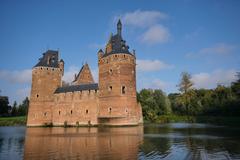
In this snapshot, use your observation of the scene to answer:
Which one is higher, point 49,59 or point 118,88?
point 49,59

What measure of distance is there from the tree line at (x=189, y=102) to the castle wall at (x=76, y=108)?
42.4 feet

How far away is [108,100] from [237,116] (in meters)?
22.8

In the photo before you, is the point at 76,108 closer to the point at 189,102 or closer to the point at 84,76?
the point at 84,76

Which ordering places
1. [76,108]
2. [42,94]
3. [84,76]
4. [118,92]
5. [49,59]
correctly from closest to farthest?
[118,92] → [76,108] → [42,94] → [49,59] → [84,76]

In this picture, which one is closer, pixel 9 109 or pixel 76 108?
pixel 76 108

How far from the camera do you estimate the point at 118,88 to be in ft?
103

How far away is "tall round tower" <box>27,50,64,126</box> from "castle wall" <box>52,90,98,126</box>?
3.56 feet

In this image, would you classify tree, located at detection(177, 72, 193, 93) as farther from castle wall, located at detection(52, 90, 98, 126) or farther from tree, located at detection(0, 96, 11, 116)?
tree, located at detection(0, 96, 11, 116)

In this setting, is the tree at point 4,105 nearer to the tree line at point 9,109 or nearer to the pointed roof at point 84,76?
the tree line at point 9,109

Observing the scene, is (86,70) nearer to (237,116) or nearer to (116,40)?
(116,40)

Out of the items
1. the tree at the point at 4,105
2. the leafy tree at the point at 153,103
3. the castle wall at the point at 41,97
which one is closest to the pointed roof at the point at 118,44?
the castle wall at the point at 41,97

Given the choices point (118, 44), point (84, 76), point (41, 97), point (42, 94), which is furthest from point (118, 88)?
point (41, 97)

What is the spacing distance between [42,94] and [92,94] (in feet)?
28.8

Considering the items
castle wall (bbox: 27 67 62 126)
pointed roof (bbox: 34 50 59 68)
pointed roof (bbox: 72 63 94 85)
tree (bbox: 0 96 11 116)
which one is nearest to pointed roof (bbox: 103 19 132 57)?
pointed roof (bbox: 72 63 94 85)
